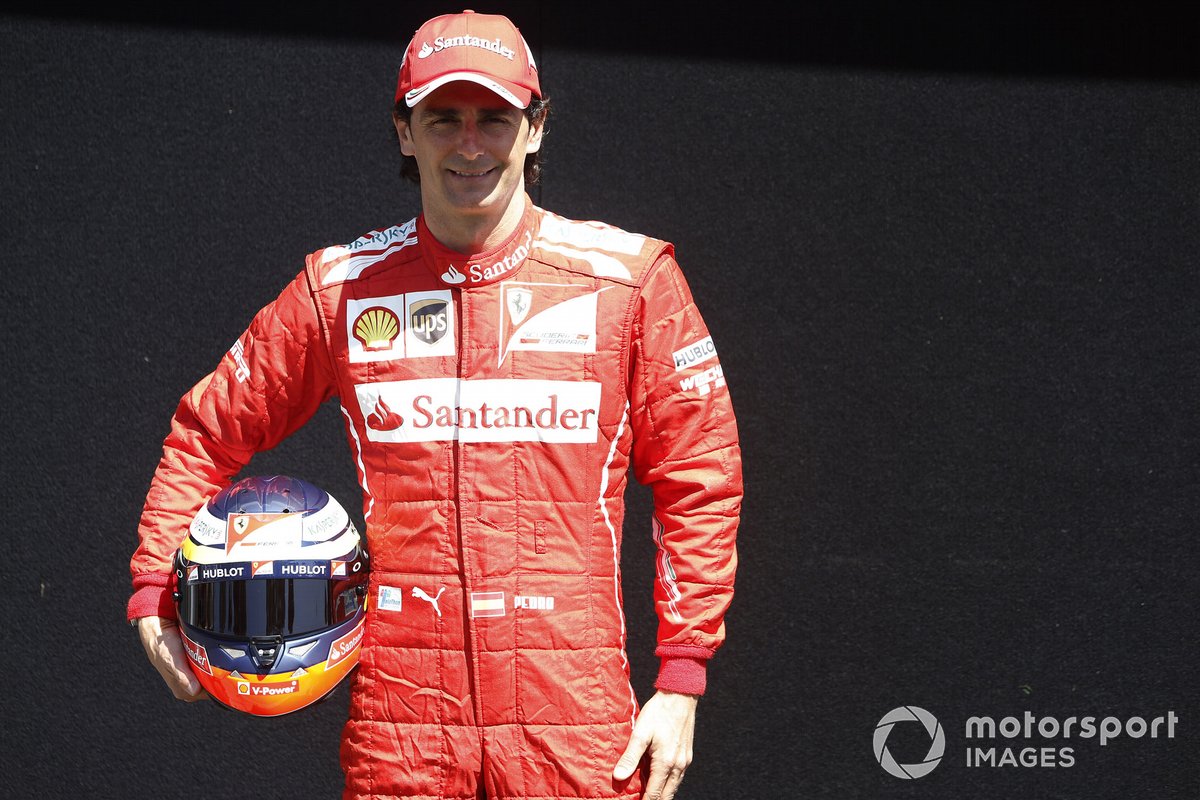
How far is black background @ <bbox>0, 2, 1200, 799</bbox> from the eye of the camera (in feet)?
9.51

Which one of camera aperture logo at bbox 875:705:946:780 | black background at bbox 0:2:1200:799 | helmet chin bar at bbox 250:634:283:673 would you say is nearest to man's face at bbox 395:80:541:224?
helmet chin bar at bbox 250:634:283:673

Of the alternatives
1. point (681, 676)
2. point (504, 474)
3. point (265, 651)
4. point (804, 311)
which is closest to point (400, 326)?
point (504, 474)

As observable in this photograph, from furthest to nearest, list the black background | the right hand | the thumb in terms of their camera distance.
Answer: the black background < the right hand < the thumb

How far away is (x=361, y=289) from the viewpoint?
6.42 ft

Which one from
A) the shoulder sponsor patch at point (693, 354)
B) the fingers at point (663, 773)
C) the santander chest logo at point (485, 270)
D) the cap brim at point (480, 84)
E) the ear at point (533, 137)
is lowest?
the fingers at point (663, 773)

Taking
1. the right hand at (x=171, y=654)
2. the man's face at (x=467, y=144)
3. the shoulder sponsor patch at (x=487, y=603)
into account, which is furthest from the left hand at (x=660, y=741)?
the man's face at (x=467, y=144)

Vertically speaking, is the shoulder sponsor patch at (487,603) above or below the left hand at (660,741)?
above

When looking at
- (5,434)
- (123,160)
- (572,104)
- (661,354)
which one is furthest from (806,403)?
(5,434)

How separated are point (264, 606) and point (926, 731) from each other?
170 centimetres

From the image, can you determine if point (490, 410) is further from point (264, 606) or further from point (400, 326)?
point (264, 606)

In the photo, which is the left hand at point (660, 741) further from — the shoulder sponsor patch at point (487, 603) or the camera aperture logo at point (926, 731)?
the camera aperture logo at point (926, 731)

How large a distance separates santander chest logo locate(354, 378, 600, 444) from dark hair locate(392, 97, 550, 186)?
38 centimetres

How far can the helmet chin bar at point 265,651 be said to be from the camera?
71.6 inches

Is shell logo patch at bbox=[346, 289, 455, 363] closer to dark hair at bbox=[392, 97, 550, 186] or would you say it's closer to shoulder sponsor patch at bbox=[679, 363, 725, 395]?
dark hair at bbox=[392, 97, 550, 186]
